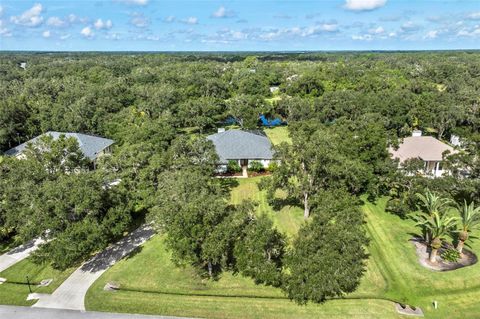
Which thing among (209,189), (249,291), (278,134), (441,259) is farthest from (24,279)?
(278,134)

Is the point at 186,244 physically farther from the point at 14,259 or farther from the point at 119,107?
the point at 119,107

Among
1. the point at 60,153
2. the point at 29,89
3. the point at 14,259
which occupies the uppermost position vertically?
the point at 29,89

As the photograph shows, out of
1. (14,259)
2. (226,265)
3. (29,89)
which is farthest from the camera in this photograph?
(29,89)

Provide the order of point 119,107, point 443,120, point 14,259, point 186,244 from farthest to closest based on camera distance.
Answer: point 119,107
point 443,120
point 14,259
point 186,244

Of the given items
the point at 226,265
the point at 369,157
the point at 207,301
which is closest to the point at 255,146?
the point at 369,157

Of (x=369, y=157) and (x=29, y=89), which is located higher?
(x=29, y=89)

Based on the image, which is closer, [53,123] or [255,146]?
[255,146]
